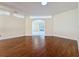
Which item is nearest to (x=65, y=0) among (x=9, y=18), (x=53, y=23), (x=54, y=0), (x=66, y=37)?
(x=54, y=0)

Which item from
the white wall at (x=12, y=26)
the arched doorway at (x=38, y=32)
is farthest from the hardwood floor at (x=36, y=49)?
the white wall at (x=12, y=26)

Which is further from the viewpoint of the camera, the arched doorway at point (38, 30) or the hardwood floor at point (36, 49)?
the arched doorway at point (38, 30)

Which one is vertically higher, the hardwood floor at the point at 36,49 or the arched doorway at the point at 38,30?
the arched doorway at the point at 38,30

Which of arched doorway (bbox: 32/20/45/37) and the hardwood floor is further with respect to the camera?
arched doorway (bbox: 32/20/45/37)

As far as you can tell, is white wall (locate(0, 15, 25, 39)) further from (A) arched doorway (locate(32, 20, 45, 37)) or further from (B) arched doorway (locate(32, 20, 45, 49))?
(A) arched doorway (locate(32, 20, 45, 37))

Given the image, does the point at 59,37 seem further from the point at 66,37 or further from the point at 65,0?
the point at 65,0

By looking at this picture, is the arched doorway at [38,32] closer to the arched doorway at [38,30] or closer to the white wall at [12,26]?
the arched doorway at [38,30]

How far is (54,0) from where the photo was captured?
0.87 meters

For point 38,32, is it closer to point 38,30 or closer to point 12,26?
point 38,30

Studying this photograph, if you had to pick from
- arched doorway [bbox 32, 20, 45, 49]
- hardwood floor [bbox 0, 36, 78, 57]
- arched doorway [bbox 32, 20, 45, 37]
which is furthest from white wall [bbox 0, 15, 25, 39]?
arched doorway [bbox 32, 20, 45, 37]

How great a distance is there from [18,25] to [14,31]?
44 centimetres

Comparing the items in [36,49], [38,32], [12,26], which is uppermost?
[12,26]

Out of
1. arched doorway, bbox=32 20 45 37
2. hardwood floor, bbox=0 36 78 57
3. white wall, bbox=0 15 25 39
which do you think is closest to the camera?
hardwood floor, bbox=0 36 78 57

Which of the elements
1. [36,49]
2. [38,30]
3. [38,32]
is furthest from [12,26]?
[38,30]
